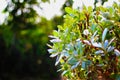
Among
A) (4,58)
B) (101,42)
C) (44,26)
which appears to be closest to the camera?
(101,42)

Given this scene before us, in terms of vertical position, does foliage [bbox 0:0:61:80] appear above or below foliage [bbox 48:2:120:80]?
below

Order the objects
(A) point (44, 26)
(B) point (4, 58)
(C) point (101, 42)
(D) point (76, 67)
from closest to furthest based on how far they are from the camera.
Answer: (C) point (101, 42) → (D) point (76, 67) → (A) point (44, 26) → (B) point (4, 58)

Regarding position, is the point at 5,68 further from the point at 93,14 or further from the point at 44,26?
the point at 93,14

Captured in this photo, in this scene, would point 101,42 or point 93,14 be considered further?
point 93,14

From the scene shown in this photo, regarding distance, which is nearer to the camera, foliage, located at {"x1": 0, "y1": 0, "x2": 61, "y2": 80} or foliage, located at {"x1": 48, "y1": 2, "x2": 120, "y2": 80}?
foliage, located at {"x1": 48, "y1": 2, "x2": 120, "y2": 80}

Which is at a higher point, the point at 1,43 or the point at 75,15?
the point at 75,15

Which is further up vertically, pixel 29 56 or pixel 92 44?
pixel 92 44

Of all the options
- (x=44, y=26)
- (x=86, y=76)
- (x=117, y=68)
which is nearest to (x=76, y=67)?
(x=86, y=76)

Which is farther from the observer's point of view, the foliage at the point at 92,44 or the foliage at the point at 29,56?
the foliage at the point at 29,56
